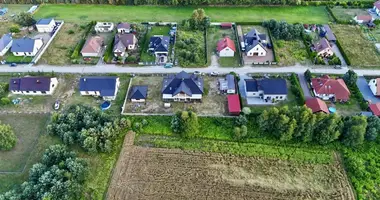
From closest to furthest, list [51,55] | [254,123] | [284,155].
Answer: [284,155]
[254,123]
[51,55]

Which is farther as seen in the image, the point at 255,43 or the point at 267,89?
the point at 255,43

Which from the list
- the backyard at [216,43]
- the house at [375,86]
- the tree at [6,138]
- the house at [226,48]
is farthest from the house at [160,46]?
the house at [375,86]

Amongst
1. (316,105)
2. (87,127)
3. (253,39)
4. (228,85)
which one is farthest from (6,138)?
(253,39)

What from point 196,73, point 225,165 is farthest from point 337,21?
point 225,165

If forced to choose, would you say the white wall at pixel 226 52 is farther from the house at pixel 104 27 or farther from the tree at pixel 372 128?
the tree at pixel 372 128

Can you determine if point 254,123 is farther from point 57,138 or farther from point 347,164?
point 57,138

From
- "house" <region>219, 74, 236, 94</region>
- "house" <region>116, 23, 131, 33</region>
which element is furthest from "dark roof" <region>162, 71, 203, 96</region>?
"house" <region>116, 23, 131, 33</region>

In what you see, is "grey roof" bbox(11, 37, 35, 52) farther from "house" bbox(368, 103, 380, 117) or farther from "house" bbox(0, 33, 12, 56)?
"house" bbox(368, 103, 380, 117)

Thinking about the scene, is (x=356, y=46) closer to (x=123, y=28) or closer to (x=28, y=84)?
(x=123, y=28)

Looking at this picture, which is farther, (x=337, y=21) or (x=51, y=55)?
(x=337, y=21)
